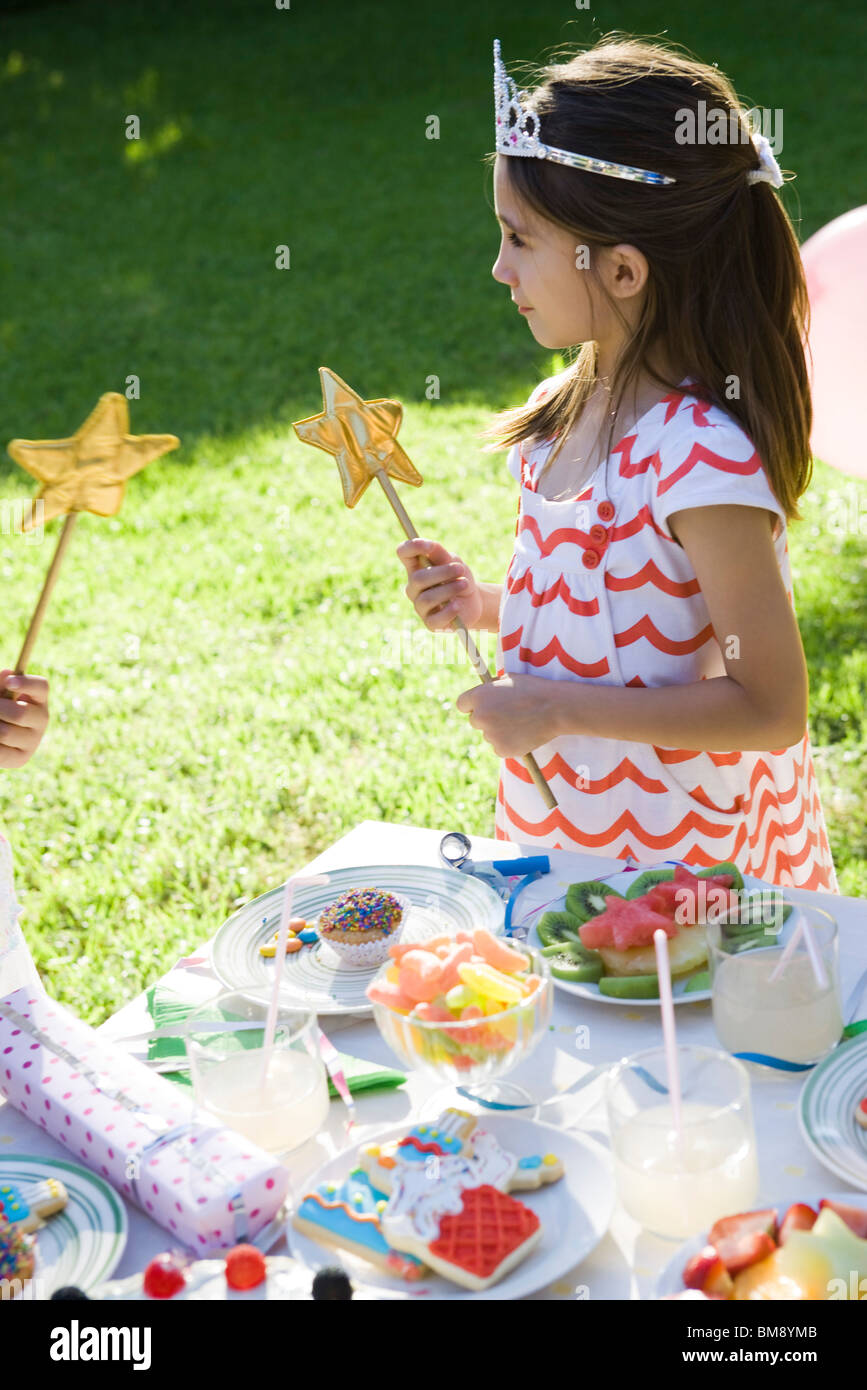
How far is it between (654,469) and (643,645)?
9.5 inches

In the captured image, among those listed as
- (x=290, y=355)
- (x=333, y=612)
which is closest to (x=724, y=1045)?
(x=333, y=612)

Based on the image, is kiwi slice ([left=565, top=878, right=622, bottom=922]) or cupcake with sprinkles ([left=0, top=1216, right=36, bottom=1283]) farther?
kiwi slice ([left=565, top=878, right=622, bottom=922])

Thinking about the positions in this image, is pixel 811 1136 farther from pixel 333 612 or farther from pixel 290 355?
pixel 290 355

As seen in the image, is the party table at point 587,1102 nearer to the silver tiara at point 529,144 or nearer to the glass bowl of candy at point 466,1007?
the glass bowl of candy at point 466,1007

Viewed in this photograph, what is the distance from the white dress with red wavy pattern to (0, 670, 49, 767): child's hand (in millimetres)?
678

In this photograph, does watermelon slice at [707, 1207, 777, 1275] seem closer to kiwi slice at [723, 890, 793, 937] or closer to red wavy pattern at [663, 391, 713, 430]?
kiwi slice at [723, 890, 793, 937]

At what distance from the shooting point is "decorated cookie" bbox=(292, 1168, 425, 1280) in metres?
1.12

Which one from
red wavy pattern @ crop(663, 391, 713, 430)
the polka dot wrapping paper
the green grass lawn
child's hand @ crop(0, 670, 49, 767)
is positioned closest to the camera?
the polka dot wrapping paper

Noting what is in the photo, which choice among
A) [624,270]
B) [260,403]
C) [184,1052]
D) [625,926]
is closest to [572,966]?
[625,926]

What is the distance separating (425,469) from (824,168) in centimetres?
422

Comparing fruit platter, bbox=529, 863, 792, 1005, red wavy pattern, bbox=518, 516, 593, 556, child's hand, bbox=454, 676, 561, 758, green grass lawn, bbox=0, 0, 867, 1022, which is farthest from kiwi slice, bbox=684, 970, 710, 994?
green grass lawn, bbox=0, 0, 867, 1022

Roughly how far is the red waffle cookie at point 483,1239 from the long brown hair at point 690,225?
40.9 inches

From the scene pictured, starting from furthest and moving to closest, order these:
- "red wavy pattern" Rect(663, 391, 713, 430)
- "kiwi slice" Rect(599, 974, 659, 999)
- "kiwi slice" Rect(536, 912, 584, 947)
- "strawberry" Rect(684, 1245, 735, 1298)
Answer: "red wavy pattern" Rect(663, 391, 713, 430) < "kiwi slice" Rect(536, 912, 584, 947) < "kiwi slice" Rect(599, 974, 659, 999) < "strawberry" Rect(684, 1245, 735, 1298)

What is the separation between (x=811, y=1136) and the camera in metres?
1.22
